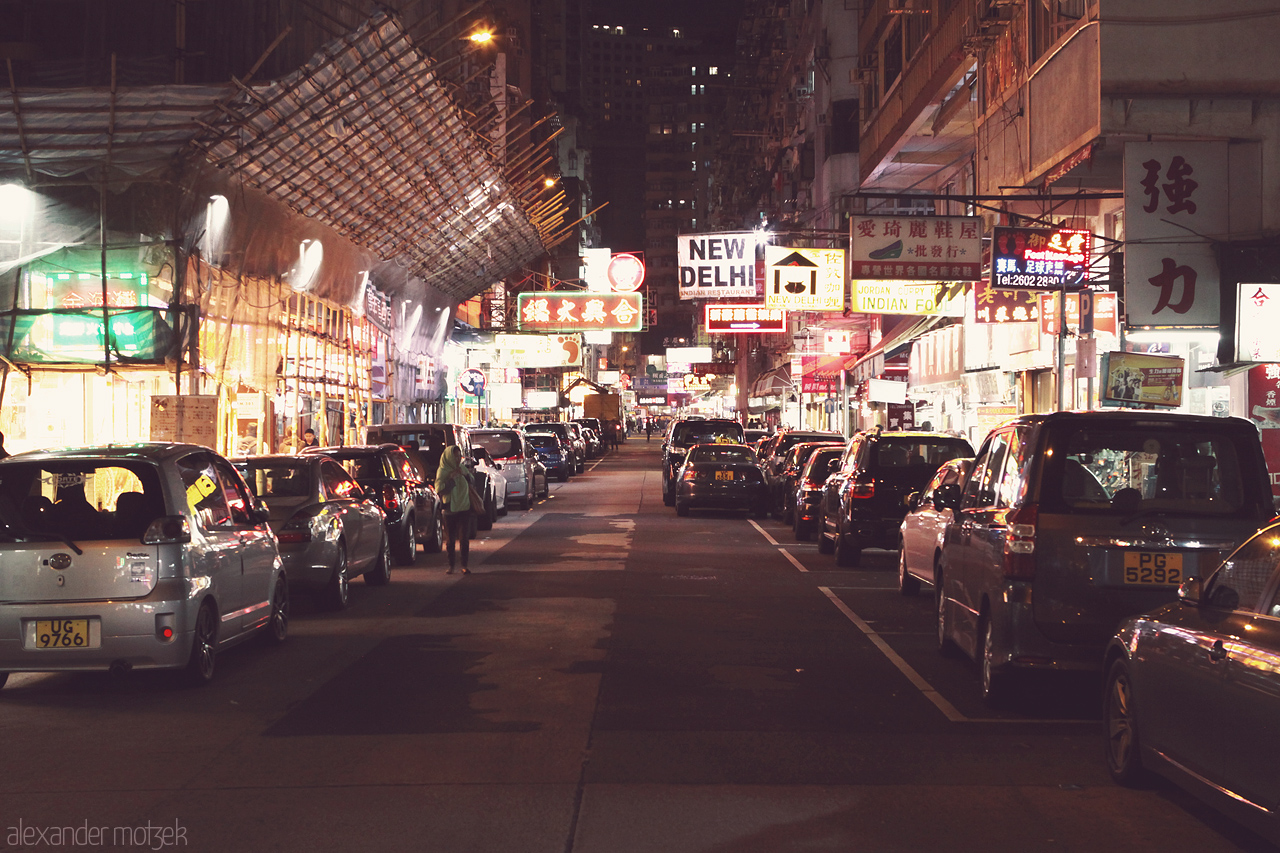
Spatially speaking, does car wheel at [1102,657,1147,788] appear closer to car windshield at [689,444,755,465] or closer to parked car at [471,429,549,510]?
car windshield at [689,444,755,465]

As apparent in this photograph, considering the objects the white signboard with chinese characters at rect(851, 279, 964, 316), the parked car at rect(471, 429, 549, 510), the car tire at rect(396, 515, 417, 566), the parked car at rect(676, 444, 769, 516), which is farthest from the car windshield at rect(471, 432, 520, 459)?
the car tire at rect(396, 515, 417, 566)

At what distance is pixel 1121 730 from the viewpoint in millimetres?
6605

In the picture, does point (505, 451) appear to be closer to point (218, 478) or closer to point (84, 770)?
point (218, 478)

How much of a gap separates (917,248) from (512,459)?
34.4 ft

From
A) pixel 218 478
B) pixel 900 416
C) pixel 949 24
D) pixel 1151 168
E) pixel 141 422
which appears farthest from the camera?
pixel 900 416

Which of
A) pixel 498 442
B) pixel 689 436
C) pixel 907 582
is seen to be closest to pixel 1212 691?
pixel 907 582

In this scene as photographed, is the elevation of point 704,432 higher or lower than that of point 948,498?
higher

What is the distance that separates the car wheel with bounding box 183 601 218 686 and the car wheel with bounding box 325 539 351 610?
141 inches

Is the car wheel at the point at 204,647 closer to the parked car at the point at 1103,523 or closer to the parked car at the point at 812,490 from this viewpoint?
the parked car at the point at 1103,523

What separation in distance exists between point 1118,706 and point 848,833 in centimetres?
181

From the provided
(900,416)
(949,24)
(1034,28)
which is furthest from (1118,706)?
(900,416)

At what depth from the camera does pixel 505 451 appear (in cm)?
2953

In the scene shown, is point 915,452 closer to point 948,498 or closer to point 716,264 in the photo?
point 948,498

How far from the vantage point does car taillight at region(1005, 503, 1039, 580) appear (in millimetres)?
7969
